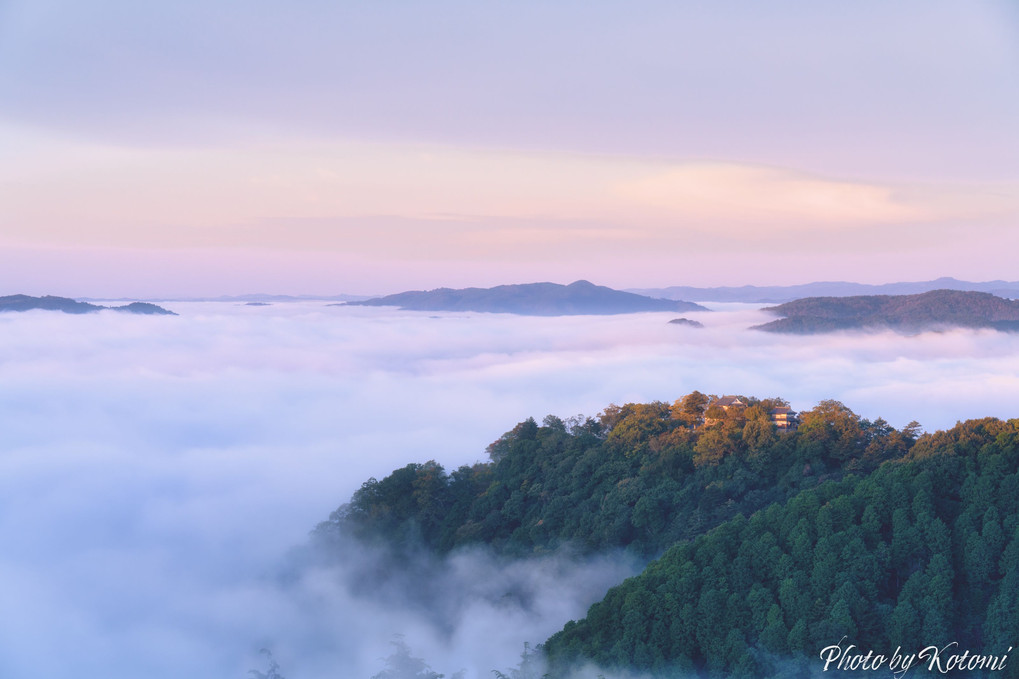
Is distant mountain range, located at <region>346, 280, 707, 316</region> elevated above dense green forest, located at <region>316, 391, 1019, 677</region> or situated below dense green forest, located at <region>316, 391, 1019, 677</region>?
above

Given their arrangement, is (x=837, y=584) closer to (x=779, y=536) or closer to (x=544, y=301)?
(x=779, y=536)

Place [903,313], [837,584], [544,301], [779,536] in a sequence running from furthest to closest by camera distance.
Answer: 1. [544,301]
2. [903,313]
3. [779,536]
4. [837,584]

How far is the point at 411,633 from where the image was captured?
28344mm

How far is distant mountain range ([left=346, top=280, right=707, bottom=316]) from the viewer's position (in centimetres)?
18162

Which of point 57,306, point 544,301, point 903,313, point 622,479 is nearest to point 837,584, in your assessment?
point 622,479

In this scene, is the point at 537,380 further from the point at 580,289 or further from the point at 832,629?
the point at 580,289

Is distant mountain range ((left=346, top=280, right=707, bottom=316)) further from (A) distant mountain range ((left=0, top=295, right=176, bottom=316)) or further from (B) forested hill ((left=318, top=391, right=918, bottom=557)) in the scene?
(B) forested hill ((left=318, top=391, right=918, bottom=557))

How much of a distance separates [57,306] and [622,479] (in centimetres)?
13452

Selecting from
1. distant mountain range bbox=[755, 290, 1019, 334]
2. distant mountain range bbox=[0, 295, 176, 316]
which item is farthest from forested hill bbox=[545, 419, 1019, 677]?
distant mountain range bbox=[0, 295, 176, 316]

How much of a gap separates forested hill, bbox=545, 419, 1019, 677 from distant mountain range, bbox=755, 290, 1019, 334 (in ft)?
303

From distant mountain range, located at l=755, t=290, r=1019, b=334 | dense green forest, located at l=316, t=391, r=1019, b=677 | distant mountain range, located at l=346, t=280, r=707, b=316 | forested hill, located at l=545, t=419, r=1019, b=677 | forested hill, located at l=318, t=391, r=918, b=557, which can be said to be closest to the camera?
forested hill, located at l=545, t=419, r=1019, b=677

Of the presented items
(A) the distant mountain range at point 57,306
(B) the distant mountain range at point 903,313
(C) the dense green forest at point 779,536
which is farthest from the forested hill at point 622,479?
(A) the distant mountain range at point 57,306

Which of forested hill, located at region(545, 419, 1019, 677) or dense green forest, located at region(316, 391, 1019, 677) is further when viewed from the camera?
dense green forest, located at region(316, 391, 1019, 677)

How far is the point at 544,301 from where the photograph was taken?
185 metres
